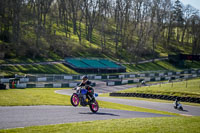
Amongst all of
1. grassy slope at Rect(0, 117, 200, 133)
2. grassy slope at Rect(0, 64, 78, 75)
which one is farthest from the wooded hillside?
grassy slope at Rect(0, 117, 200, 133)

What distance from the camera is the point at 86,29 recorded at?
87.7 metres

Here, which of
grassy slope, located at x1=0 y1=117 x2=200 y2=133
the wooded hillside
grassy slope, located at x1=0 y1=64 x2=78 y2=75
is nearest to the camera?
grassy slope, located at x1=0 y1=117 x2=200 y2=133

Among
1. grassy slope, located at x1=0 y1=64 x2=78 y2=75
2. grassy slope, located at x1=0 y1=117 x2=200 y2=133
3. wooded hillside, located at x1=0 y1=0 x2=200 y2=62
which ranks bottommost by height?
grassy slope, located at x1=0 y1=117 x2=200 y2=133

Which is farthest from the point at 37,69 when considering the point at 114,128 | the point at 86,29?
the point at 114,128

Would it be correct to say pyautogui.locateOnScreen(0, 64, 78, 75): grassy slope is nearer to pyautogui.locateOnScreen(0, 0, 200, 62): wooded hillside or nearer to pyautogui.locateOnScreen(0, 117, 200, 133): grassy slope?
pyautogui.locateOnScreen(0, 0, 200, 62): wooded hillside

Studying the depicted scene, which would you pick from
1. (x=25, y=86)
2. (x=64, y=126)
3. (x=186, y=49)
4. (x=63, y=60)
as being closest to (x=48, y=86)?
(x=25, y=86)

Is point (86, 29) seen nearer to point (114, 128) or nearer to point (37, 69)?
point (37, 69)

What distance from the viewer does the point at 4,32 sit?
6309cm

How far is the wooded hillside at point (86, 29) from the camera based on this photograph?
62062mm

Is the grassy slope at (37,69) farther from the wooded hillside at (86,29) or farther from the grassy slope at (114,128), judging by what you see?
the grassy slope at (114,128)

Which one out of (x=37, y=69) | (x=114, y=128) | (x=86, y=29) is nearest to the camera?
(x=114, y=128)

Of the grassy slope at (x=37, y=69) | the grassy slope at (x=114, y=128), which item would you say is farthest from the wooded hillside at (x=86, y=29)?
the grassy slope at (x=114, y=128)

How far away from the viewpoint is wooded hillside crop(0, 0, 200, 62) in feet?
204

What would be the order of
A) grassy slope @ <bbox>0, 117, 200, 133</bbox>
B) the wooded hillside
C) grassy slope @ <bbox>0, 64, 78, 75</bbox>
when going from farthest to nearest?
the wooded hillside, grassy slope @ <bbox>0, 64, 78, 75</bbox>, grassy slope @ <bbox>0, 117, 200, 133</bbox>
